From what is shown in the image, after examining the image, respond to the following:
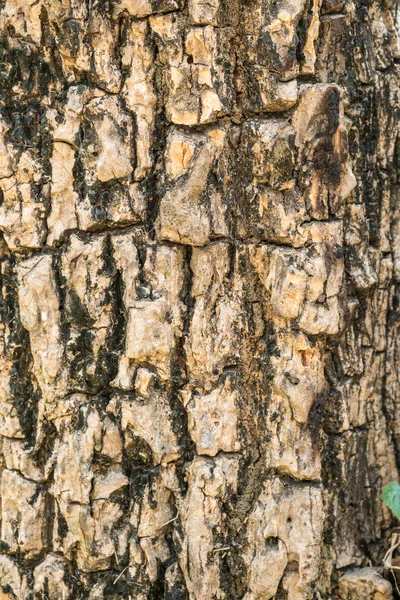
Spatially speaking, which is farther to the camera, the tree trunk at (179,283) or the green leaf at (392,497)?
the green leaf at (392,497)

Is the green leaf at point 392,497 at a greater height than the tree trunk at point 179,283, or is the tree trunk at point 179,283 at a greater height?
the tree trunk at point 179,283

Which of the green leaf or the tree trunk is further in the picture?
the green leaf

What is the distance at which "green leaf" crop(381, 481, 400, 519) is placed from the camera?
66.1 inches

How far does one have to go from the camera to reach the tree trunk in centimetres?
153

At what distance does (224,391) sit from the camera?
1.60 meters

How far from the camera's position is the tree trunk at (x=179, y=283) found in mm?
1532

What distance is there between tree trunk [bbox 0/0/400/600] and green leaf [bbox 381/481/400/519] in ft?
0.53

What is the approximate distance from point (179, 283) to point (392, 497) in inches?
30.4

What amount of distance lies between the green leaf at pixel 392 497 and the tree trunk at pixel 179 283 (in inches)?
6.3

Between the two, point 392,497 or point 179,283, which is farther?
point 392,497

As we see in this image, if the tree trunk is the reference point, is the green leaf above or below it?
below

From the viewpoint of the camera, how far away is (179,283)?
62.2 inches

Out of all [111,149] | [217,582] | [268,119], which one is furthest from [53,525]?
[268,119]

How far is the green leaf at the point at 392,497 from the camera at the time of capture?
5.51ft
